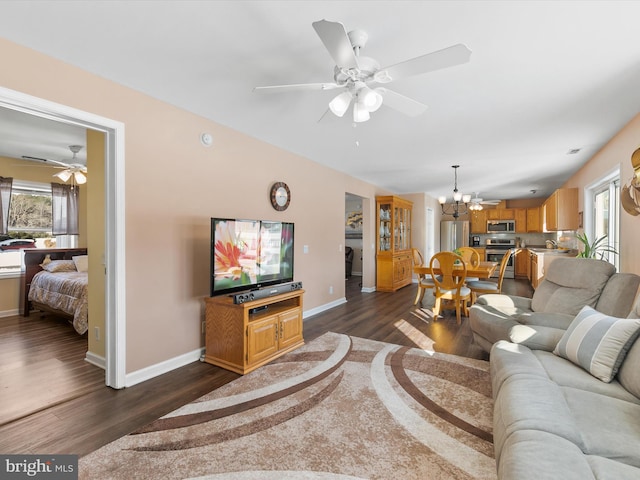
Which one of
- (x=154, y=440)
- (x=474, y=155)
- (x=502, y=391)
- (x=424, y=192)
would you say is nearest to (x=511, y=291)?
(x=424, y=192)

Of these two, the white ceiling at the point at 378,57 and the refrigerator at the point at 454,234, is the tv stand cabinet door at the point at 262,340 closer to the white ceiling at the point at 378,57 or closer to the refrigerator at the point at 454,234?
the white ceiling at the point at 378,57

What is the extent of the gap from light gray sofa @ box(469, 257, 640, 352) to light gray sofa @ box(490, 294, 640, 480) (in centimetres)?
35

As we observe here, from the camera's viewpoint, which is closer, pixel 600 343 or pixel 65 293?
pixel 600 343

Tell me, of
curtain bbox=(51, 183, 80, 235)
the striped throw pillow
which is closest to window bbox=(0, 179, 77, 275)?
curtain bbox=(51, 183, 80, 235)

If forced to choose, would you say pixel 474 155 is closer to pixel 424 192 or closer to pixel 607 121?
pixel 607 121

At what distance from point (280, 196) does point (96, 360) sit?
2.65m

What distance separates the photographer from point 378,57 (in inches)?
81.3

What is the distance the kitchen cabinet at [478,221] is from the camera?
9688 millimetres

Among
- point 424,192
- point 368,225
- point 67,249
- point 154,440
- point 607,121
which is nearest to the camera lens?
point 154,440

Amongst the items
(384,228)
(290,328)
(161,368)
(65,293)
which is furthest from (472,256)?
(65,293)

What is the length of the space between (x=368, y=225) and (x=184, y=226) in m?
4.53

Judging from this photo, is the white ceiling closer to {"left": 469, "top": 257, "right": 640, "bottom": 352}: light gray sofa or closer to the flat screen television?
the flat screen television

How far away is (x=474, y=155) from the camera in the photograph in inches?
177

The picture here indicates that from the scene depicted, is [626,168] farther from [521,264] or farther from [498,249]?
[498,249]
